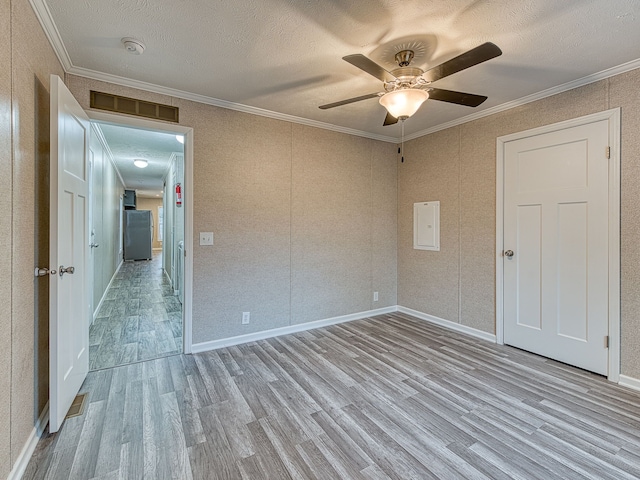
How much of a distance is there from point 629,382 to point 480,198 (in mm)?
1970

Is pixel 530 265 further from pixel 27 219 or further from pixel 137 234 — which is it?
pixel 137 234

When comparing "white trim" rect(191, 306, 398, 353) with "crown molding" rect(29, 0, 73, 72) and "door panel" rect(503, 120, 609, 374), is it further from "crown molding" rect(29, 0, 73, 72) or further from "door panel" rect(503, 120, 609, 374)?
"crown molding" rect(29, 0, 73, 72)

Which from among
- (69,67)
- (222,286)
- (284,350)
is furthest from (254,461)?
(69,67)

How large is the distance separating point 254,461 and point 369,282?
2817 mm

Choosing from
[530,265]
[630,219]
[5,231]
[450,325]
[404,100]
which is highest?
[404,100]

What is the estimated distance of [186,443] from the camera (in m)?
1.72

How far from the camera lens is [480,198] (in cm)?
335

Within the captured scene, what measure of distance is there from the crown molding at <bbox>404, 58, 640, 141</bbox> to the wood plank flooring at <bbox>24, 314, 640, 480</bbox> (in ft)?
8.05

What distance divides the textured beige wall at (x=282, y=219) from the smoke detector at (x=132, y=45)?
2.00 ft

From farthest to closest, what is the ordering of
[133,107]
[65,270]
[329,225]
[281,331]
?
[329,225], [281,331], [133,107], [65,270]

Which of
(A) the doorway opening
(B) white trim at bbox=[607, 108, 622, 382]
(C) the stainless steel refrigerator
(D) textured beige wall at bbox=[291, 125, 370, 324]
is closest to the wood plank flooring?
(B) white trim at bbox=[607, 108, 622, 382]

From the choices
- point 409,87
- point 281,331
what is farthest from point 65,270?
point 409,87

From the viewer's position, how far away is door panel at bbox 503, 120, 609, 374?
8.18 feet

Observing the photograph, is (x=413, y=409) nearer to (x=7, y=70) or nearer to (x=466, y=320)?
(x=466, y=320)
